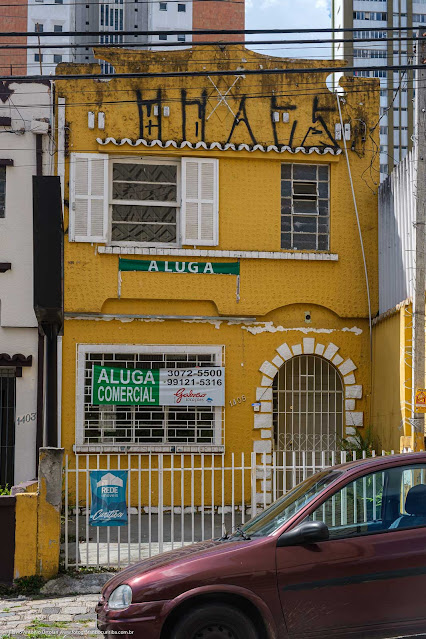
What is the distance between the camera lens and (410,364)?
1355 centimetres

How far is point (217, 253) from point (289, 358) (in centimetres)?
221

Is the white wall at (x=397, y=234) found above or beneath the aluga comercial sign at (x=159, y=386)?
above

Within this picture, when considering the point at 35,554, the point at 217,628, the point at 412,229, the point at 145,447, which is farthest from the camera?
the point at 145,447

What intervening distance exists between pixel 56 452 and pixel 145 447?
5090 millimetres

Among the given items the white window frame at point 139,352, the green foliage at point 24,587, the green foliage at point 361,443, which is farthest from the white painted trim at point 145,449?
the green foliage at point 24,587

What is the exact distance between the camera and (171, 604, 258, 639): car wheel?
6109mm

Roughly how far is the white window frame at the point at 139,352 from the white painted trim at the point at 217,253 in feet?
5.17

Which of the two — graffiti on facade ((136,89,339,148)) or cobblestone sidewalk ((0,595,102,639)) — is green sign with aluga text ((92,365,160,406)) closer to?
graffiti on facade ((136,89,339,148))

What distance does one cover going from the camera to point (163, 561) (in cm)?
655

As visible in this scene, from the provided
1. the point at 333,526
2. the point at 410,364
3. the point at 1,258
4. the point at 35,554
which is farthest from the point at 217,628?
the point at 1,258

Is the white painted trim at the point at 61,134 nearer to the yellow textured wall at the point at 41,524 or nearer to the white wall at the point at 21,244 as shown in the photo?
the white wall at the point at 21,244

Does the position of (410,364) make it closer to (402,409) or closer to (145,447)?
(402,409)

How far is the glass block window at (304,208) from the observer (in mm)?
15852

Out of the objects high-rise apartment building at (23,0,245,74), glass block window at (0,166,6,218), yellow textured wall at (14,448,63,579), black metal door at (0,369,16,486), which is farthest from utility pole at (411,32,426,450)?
high-rise apartment building at (23,0,245,74)
